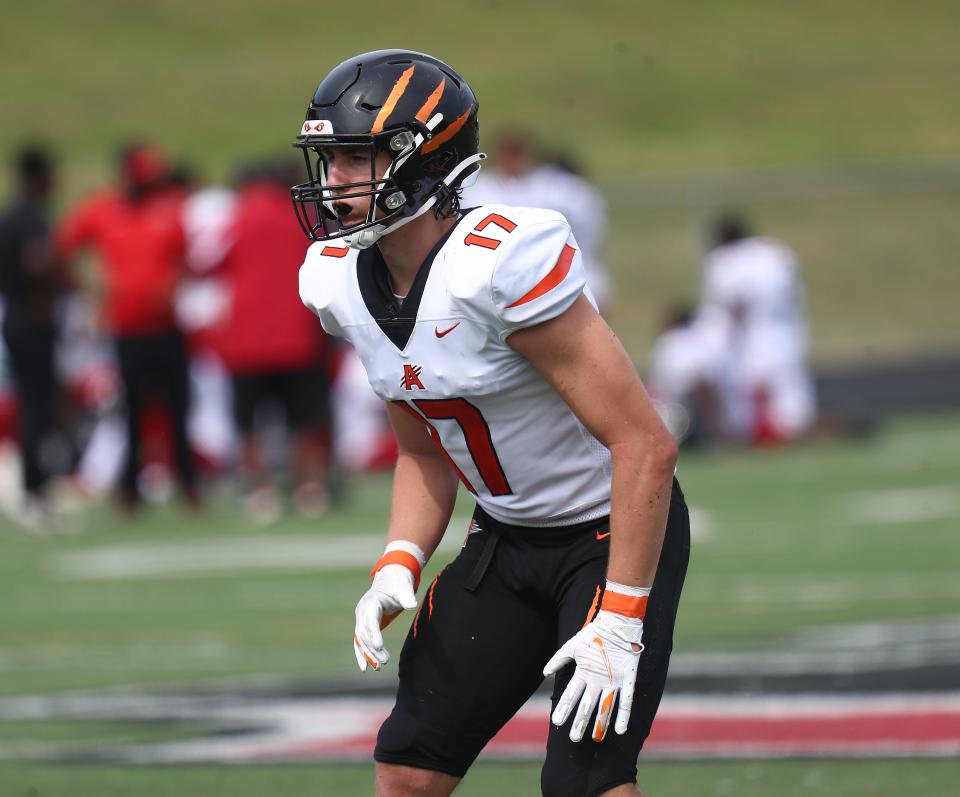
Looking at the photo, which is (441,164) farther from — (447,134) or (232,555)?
(232,555)

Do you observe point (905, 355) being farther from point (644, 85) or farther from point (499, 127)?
point (644, 85)

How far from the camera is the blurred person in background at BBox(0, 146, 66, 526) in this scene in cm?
1174

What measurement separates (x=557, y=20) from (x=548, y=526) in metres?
48.1

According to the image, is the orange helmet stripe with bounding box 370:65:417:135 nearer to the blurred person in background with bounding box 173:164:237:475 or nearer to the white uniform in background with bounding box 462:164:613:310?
the white uniform in background with bounding box 462:164:613:310

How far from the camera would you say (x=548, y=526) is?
3840 millimetres

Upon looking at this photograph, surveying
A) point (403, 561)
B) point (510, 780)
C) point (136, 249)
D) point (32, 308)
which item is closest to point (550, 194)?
point (136, 249)

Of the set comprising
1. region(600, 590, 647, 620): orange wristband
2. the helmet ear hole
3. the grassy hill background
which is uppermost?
the helmet ear hole

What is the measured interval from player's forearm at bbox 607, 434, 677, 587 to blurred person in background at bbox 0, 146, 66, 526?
339 inches

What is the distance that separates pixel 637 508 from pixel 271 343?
8.04 meters

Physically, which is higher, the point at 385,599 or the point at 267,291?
the point at 385,599

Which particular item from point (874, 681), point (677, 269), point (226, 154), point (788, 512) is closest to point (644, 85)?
point (226, 154)

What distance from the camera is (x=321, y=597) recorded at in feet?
28.3

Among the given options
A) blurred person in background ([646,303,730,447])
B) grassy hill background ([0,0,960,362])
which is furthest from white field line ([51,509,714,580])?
grassy hill background ([0,0,960,362])

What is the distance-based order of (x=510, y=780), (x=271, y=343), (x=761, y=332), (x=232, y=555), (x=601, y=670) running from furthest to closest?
(x=761, y=332) → (x=271, y=343) → (x=232, y=555) → (x=510, y=780) → (x=601, y=670)
